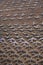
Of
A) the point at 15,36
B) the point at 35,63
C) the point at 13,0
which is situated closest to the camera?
the point at 35,63

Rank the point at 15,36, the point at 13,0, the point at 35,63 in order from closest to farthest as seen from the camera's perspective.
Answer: the point at 35,63
the point at 15,36
the point at 13,0

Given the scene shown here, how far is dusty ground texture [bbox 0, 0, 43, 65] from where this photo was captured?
1.36m

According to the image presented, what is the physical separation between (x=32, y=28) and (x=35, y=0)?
0.78ft

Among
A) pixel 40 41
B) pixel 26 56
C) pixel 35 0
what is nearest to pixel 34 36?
pixel 40 41

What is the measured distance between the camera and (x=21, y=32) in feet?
4.75

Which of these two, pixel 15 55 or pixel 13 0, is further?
pixel 13 0

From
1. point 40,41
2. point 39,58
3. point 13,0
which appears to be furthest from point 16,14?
point 39,58

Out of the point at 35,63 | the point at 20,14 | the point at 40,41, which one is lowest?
the point at 35,63

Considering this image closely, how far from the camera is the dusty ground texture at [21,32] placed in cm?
136

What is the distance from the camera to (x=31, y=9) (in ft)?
4.96

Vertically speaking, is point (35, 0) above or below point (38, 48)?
above

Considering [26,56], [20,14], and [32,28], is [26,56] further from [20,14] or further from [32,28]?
[20,14]

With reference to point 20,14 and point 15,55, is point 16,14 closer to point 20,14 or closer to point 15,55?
point 20,14

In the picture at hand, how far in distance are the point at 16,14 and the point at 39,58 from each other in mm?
397
